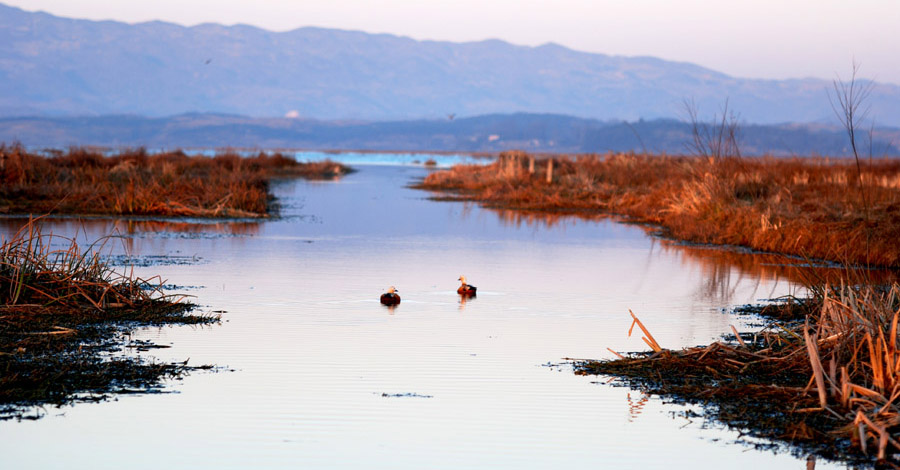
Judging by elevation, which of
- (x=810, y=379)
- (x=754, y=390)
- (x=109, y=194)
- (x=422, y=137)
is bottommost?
(x=109, y=194)

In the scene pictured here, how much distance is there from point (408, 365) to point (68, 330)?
8.95 ft

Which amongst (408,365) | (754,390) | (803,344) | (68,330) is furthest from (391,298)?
(754,390)

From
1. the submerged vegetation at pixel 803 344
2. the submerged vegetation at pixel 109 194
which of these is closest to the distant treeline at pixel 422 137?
the submerged vegetation at pixel 109 194

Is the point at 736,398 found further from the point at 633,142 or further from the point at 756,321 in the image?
the point at 633,142

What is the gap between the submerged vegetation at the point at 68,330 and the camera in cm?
742

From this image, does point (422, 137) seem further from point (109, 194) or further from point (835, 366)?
point (835, 366)

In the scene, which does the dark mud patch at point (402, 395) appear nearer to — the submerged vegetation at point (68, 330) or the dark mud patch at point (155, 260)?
the submerged vegetation at point (68, 330)

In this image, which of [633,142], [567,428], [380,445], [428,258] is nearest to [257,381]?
[380,445]

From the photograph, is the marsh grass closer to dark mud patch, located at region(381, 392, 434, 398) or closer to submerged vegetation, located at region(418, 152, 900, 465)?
submerged vegetation, located at region(418, 152, 900, 465)

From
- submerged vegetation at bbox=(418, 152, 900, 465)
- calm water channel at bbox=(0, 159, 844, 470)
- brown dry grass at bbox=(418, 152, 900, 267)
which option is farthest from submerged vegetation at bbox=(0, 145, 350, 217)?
submerged vegetation at bbox=(418, 152, 900, 465)

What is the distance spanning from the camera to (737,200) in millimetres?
22859

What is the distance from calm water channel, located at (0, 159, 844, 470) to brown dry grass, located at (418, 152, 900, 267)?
1.39 meters

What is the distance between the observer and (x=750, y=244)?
2052 centimetres

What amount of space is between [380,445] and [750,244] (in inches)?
594
